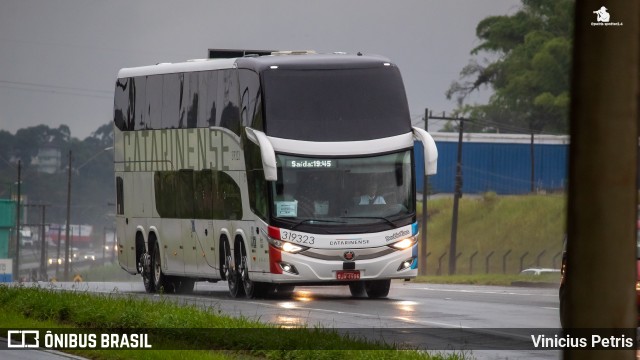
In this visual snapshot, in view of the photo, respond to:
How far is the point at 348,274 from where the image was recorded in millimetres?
24734

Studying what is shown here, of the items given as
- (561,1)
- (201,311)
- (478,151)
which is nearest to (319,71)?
(201,311)

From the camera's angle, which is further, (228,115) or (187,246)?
(187,246)

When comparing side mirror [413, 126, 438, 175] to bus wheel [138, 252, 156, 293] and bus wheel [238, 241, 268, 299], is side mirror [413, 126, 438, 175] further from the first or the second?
bus wheel [138, 252, 156, 293]

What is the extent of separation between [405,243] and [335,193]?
1.49 meters

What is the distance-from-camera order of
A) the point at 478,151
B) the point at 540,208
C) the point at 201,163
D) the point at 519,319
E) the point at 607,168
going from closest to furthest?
the point at 607,168
the point at 519,319
the point at 201,163
the point at 540,208
the point at 478,151

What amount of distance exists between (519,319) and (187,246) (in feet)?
32.7

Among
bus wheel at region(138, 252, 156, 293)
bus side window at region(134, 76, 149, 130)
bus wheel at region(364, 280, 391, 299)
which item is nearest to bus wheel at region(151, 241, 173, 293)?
bus wheel at region(138, 252, 156, 293)

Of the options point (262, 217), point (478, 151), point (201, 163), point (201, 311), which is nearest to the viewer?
point (201, 311)

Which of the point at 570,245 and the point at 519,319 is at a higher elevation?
the point at 570,245

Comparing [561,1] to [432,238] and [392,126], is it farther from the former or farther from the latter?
[392,126]

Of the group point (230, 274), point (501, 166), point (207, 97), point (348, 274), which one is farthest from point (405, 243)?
point (501, 166)

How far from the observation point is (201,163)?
28.0m

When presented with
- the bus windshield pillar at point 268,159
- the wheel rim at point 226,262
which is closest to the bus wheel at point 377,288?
the wheel rim at point 226,262

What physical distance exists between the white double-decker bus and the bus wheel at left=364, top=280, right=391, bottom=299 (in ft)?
0.08
